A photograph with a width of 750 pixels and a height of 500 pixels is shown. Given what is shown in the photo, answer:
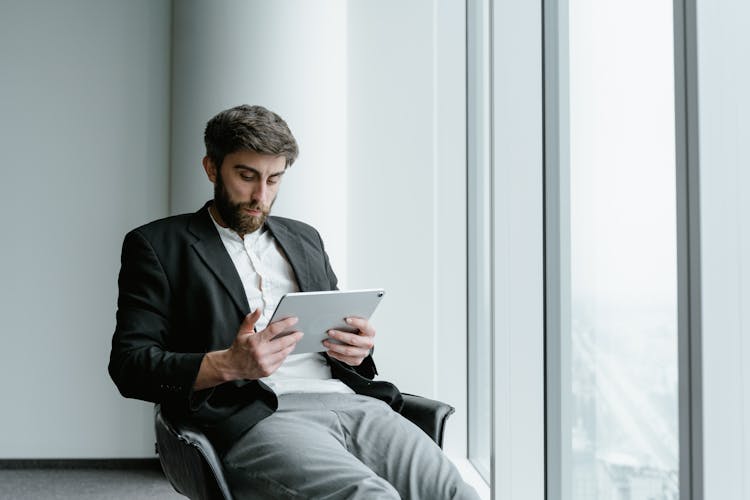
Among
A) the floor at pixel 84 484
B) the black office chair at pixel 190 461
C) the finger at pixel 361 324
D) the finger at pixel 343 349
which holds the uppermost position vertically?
the finger at pixel 361 324

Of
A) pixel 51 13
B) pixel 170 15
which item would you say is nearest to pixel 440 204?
pixel 170 15

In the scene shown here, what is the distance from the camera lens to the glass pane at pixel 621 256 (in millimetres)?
1736

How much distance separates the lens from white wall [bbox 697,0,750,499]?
44.1 inches

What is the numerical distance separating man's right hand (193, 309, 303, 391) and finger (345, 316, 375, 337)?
0.17 meters

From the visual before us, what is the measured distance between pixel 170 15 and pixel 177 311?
2482mm

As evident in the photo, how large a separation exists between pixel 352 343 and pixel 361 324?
0.19 ft

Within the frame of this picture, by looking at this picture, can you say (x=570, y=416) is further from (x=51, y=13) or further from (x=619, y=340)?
(x=51, y=13)

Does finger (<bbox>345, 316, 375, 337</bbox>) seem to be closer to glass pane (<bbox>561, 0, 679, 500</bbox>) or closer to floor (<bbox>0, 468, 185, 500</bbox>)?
glass pane (<bbox>561, 0, 679, 500</bbox>)

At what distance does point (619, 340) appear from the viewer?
1.99 metres

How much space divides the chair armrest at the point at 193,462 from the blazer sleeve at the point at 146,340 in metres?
0.08

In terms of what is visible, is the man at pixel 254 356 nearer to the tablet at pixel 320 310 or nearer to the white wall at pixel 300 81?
the tablet at pixel 320 310

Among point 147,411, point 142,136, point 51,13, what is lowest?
point 147,411

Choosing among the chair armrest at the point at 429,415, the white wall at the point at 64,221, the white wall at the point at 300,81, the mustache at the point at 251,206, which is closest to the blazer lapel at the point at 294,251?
the mustache at the point at 251,206

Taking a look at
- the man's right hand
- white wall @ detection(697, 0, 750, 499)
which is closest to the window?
white wall @ detection(697, 0, 750, 499)
